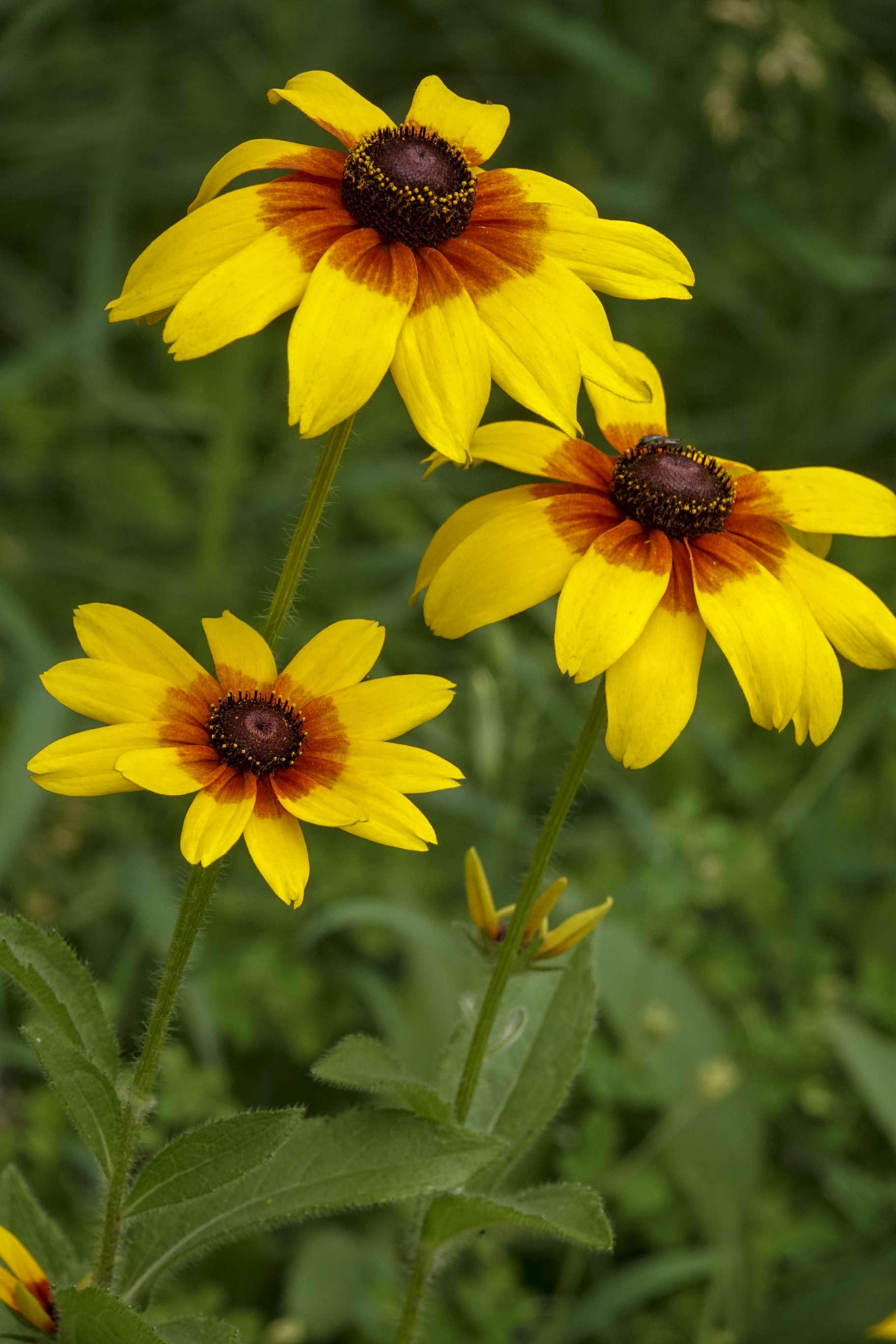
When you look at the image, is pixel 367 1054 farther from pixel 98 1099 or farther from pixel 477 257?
pixel 477 257

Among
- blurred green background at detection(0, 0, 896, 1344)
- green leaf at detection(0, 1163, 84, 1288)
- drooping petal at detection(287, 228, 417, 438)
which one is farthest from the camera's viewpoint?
blurred green background at detection(0, 0, 896, 1344)

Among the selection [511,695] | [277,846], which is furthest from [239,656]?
[511,695]

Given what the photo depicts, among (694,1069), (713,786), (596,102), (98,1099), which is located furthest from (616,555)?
(596,102)

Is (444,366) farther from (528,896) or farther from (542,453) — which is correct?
(528,896)

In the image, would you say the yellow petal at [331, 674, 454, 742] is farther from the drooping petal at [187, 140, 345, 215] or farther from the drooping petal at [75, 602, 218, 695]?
the drooping petal at [187, 140, 345, 215]

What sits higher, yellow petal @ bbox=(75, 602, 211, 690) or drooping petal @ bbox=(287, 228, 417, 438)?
drooping petal @ bbox=(287, 228, 417, 438)

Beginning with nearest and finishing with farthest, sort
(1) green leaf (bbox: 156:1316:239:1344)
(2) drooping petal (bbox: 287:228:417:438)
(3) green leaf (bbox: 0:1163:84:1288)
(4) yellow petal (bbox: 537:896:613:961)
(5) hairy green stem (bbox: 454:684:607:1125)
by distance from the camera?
(2) drooping petal (bbox: 287:228:417:438) < (1) green leaf (bbox: 156:1316:239:1344) < (5) hairy green stem (bbox: 454:684:607:1125) < (4) yellow petal (bbox: 537:896:613:961) < (3) green leaf (bbox: 0:1163:84:1288)

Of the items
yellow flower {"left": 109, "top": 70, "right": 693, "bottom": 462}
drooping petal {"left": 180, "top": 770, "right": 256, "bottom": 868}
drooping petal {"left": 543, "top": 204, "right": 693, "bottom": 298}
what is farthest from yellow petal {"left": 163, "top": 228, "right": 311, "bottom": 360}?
drooping petal {"left": 180, "top": 770, "right": 256, "bottom": 868}

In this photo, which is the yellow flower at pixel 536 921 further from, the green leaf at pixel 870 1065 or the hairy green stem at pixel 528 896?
the green leaf at pixel 870 1065
